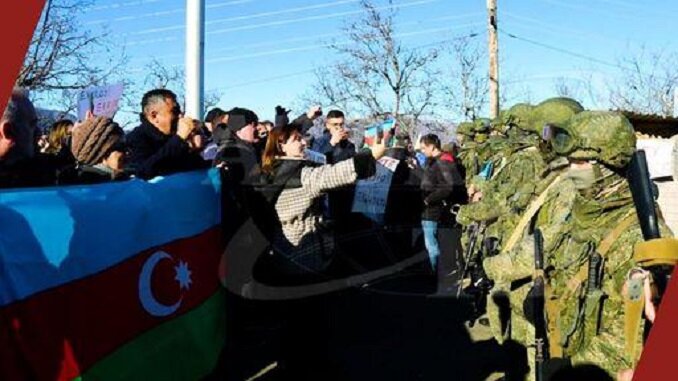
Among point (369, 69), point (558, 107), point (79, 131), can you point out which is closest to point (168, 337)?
point (79, 131)

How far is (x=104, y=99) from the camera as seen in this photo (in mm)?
6223

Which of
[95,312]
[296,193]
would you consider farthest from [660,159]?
[95,312]

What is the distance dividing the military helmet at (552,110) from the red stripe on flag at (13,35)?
4223 mm

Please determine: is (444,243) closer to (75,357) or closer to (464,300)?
(464,300)

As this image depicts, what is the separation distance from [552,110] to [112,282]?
405cm

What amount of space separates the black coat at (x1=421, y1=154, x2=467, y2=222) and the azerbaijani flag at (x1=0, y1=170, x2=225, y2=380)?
5775 mm

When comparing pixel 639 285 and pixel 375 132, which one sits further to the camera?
pixel 375 132

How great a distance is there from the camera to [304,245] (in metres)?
5.28

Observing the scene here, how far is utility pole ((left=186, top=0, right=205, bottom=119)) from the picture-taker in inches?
329

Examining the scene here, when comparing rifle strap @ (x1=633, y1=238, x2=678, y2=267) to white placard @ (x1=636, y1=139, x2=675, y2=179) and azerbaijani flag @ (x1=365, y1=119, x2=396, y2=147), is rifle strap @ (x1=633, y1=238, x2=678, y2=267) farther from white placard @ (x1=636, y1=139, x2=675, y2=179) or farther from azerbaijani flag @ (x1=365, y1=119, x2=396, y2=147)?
white placard @ (x1=636, y1=139, x2=675, y2=179)

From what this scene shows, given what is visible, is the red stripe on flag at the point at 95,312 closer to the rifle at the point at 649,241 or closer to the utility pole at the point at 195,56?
the rifle at the point at 649,241

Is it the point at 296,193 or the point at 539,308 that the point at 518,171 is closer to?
the point at 296,193

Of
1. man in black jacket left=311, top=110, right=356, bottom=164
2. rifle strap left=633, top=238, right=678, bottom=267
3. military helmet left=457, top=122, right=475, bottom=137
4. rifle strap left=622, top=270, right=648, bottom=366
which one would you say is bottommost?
rifle strap left=622, top=270, right=648, bottom=366

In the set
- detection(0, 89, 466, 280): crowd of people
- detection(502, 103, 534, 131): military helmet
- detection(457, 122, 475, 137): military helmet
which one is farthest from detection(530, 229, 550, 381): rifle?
detection(457, 122, 475, 137): military helmet
